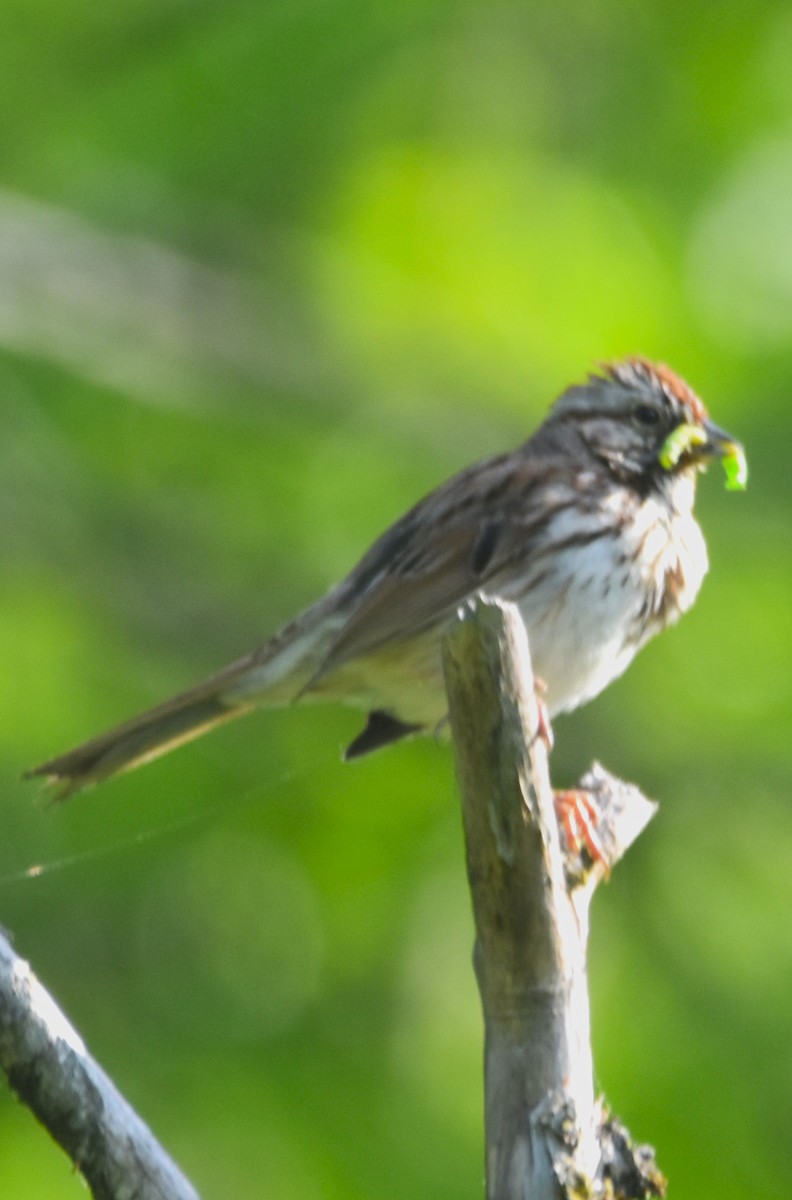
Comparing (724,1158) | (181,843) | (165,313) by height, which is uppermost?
(165,313)

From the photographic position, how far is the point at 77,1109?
127 inches

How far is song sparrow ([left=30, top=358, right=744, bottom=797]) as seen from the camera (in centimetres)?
530

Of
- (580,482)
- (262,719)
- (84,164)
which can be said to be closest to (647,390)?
(580,482)

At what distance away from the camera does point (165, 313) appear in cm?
835

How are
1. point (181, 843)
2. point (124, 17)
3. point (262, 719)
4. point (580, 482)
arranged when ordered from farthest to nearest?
point (124, 17), point (262, 719), point (181, 843), point (580, 482)

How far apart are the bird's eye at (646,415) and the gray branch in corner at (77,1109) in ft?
9.88

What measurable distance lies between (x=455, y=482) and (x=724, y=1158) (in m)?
A: 2.01

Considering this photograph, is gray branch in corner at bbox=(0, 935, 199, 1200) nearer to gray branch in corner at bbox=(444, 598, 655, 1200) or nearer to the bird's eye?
gray branch in corner at bbox=(444, 598, 655, 1200)

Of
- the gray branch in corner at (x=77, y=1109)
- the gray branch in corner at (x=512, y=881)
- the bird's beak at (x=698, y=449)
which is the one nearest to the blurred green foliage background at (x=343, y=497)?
the bird's beak at (x=698, y=449)

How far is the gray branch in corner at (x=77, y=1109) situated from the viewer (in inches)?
126

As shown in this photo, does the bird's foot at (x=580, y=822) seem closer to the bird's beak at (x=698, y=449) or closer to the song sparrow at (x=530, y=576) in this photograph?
the song sparrow at (x=530, y=576)

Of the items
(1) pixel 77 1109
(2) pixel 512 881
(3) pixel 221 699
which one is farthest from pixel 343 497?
(1) pixel 77 1109

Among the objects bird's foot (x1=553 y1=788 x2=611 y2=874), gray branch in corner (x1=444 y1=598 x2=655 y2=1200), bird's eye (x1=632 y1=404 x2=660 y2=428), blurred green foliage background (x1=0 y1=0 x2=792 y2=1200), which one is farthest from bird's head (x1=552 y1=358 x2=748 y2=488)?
gray branch in corner (x1=444 y1=598 x2=655 y2=1200)

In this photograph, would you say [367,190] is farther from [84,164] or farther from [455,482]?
[455,482]
